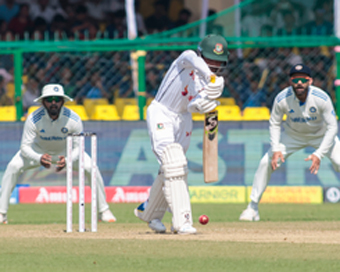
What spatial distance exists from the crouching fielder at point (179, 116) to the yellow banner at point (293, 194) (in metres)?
4.71

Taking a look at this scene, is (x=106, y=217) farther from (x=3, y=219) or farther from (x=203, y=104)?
(x=203, y=104)

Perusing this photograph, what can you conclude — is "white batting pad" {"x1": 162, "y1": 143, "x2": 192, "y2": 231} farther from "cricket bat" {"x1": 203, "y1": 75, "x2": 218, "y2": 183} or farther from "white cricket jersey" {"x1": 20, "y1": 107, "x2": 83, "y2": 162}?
"white cricket jersey" {"x1": 20, "y1": 107, "x2": 83, "y2": 162}

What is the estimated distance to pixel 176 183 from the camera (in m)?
7.18

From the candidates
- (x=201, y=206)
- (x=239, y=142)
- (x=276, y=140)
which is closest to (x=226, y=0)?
(x=239, y=142)

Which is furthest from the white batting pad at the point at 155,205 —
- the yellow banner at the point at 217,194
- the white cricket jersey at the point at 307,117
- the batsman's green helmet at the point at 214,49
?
the yellow banner at the point at 217,194

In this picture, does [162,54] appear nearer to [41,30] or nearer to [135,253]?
[41,30]

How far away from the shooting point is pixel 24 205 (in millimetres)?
11828

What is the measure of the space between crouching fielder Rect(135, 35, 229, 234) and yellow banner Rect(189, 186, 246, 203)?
456 cm

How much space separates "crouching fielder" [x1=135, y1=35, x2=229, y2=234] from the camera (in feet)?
23.1

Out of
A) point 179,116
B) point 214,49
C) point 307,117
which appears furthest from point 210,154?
point 307,117

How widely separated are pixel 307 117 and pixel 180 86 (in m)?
2.61

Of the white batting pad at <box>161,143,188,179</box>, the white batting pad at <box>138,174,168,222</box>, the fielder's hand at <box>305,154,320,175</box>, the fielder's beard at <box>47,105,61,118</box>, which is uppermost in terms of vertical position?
the fielder's beard at <box>47,105,61,118</box>

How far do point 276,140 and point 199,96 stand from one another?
8.32 ft

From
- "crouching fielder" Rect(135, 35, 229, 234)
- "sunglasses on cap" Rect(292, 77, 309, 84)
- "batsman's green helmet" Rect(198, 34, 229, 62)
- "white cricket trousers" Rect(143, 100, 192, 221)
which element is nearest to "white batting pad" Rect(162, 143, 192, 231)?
"crouching fielder" Rect(135, 35, 229, 234)
